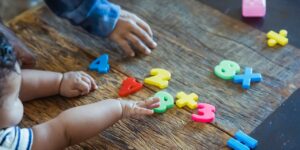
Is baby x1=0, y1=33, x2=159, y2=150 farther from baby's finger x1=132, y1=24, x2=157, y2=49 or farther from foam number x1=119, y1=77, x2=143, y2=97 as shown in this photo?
baby's finger x1=132, y1=24, x2=157, y2=49

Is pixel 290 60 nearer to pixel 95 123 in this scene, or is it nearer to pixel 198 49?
pixel 198 49

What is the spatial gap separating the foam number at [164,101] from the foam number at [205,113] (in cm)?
5

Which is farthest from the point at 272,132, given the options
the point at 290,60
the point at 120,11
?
the point at 120,11

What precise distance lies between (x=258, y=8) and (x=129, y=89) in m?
0.37

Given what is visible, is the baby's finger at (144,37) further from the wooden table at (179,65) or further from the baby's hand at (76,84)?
the baby's hand at (76,84)

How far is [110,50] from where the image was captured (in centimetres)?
115

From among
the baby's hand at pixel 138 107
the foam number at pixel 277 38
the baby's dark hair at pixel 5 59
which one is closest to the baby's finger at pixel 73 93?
the baby's hand at pixel 138 107

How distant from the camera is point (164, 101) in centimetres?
100

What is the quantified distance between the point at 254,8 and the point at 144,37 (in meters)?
0.26

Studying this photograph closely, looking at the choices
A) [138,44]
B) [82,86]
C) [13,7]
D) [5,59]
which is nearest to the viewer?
[5,59]

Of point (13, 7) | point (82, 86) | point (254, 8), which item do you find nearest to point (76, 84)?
point (82, 86)

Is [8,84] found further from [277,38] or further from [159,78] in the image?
[277,38]

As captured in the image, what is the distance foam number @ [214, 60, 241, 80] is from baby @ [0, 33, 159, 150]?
166mm

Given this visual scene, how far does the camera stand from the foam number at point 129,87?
103cm
